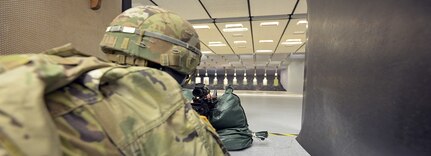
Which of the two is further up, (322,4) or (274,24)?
(274,24)

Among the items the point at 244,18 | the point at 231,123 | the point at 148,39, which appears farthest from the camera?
the point at 244,18

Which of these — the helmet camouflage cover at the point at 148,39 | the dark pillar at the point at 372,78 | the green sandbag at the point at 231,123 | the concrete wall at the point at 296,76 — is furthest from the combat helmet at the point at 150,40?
the concrete wall at the point at 296,76

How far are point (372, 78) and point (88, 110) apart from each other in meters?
0.86

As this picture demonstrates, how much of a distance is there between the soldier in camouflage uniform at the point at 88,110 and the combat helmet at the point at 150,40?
1.05ft

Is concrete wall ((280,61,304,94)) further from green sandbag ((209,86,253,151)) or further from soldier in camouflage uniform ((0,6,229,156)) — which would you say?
soldier in camouflage uniform ((0,6,229,156))

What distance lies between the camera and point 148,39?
2.17 ft

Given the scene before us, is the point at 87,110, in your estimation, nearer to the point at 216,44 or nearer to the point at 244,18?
the point at 244,18

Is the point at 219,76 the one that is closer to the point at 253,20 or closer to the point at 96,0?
the point at 253,20

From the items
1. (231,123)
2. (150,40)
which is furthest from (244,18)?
(150,40)

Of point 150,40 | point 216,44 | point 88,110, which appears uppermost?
point 216,44

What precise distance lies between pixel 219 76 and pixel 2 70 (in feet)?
49.7

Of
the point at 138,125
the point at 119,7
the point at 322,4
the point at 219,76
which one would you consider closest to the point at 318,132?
the point at 322,4

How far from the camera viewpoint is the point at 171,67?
705 mm

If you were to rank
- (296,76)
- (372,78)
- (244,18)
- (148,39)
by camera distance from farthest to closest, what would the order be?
(296,76) → (244,18) → (372,78) → (148,39)
